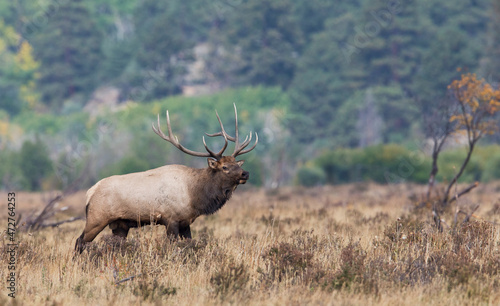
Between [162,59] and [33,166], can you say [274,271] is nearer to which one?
[33,166]

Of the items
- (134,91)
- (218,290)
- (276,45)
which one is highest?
(276,45)

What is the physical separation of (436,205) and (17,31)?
9363cm

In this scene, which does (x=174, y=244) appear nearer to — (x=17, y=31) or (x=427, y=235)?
(x=427, y=235)

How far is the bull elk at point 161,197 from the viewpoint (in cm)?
976

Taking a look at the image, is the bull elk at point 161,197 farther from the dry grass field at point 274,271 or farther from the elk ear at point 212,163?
the dry grass field at point 274,271

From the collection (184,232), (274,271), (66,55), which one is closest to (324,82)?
(66,55)

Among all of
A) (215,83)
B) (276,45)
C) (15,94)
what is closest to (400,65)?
(276,45)

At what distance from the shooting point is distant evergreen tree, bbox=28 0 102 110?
85.6 metres

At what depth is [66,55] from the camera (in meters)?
86.9

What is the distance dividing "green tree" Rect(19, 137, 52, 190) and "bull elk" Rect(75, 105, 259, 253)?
3094 cm

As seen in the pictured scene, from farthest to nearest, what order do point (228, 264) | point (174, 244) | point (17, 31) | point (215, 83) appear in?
point (17, 31) < point (215, 83) < point (174, 244) < point (228, 264)

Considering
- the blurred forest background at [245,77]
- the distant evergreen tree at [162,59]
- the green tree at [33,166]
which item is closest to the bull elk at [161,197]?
the blurred forest background at [245,77]

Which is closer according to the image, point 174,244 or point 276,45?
point 174,244

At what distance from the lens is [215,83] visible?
273ft
